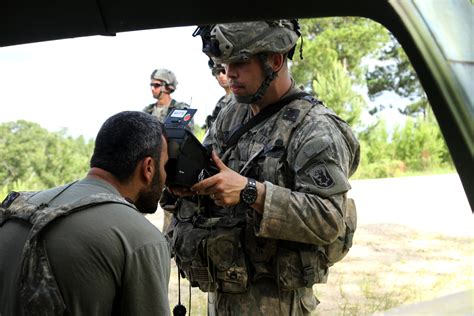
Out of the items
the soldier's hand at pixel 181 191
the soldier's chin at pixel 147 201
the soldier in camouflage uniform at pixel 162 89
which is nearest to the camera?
the soldier's chin at pixel 147 201

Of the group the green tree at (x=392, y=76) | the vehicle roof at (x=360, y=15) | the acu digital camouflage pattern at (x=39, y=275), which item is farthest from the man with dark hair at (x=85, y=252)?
the green tree at (x=392, y=76)

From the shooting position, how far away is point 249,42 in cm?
327

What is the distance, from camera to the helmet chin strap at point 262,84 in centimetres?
334

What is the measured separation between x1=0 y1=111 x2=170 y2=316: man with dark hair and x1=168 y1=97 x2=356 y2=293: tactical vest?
85 centimetres

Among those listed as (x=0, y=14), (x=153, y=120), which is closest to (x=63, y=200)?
(x=153, y=120)

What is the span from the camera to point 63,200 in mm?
2436

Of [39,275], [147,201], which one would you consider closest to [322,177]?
[147,201]

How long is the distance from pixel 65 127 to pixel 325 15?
14498 millimetres

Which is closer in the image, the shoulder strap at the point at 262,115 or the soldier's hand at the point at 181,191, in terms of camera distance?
the soldier's hand at the point at 181,191

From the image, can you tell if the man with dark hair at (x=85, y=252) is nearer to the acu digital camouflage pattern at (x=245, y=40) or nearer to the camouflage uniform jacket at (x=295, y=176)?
the camouflage uniform jacket at (x=295, y=176)

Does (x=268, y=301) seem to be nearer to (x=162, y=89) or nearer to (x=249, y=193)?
(x=249, y=193)

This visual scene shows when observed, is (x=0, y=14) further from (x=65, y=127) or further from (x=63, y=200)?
(x=65, y=127)

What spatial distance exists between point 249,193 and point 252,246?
1.08 feet

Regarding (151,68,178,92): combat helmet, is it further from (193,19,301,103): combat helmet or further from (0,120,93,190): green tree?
(193,19,301,103): combat helmet
